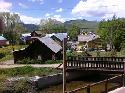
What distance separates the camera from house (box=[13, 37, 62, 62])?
2373 inches

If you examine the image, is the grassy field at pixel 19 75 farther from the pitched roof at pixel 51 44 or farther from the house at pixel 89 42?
the house at pixel 89 42

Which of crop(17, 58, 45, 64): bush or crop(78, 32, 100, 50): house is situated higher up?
crop(78, 32, 100, 50): house

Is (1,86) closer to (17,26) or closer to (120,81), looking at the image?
(120,81)

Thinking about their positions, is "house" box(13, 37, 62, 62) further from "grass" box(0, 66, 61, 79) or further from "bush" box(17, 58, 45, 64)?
"grass" box(0, 66, 61, 79)

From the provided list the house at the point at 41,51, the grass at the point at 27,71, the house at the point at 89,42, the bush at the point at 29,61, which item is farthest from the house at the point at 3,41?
the grass at the point at 27,71

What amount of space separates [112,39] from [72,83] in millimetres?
43065

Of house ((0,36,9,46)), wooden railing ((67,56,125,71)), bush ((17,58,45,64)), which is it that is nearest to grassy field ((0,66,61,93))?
wooden railing ((67,56,125,71))

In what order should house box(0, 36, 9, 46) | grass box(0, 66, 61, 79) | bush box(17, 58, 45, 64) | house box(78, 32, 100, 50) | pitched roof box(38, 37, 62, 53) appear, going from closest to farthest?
grass box(0, 66, 61, 79), bush box(17, 58, 45, 64), pitched roof box(38, 37, 62, 53), house box(0, 36, 9, 46), house box(78, 32, 100, 50)

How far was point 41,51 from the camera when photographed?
201 ft

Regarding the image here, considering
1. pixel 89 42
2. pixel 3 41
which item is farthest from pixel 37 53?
pixel 89 42

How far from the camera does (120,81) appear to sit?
27156 mm

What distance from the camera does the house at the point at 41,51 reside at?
60281 millimetres

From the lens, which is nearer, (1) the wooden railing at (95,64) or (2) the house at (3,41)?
(1) the wooden railing at (95,64)

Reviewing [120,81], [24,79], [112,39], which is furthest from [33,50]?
[120,81]
